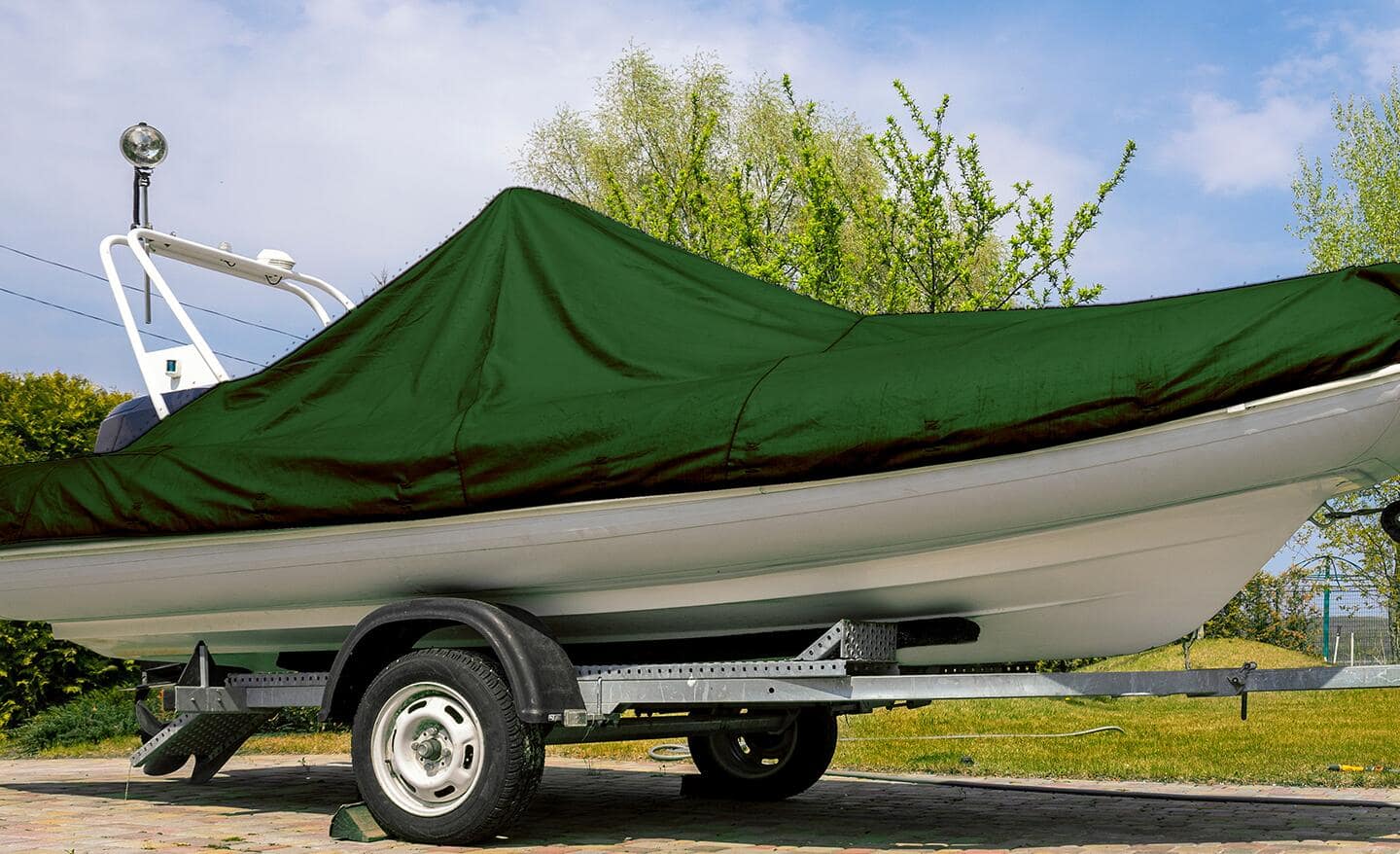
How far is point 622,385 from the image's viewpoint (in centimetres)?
613

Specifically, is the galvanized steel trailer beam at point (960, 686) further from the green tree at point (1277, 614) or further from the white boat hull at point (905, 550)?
the green tree at point (1277, 614)

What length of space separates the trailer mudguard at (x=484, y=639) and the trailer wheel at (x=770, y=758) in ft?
6.96

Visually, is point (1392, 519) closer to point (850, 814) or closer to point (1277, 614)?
point (850, 814)

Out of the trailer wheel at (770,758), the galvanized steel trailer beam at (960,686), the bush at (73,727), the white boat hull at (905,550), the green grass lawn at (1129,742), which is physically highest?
the white boat hull at (905,550)

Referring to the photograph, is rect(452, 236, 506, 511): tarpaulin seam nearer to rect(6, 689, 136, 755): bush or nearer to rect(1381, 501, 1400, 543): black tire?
rect(1381, 501, 1400, 543): black tire

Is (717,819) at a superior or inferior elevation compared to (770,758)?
inferior

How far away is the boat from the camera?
16.2ft

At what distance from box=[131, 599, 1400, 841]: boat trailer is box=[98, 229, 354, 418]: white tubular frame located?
1.90 m

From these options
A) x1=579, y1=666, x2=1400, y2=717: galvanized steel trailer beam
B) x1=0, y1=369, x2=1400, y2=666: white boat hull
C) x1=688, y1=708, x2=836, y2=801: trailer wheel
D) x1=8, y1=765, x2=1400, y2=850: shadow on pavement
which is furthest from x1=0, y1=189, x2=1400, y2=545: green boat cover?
x1=688, y1=708, x2=836, y2=801: trailer wheel

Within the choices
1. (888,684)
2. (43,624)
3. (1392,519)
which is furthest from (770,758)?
(43,624)

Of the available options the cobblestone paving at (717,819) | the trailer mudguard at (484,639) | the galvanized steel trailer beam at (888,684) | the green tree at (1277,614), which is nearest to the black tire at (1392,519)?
the galvanized steel trailer beam at (888,684)

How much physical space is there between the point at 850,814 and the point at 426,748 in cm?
233

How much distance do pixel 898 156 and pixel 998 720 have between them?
694 cm

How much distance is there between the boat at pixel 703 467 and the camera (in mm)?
4930
